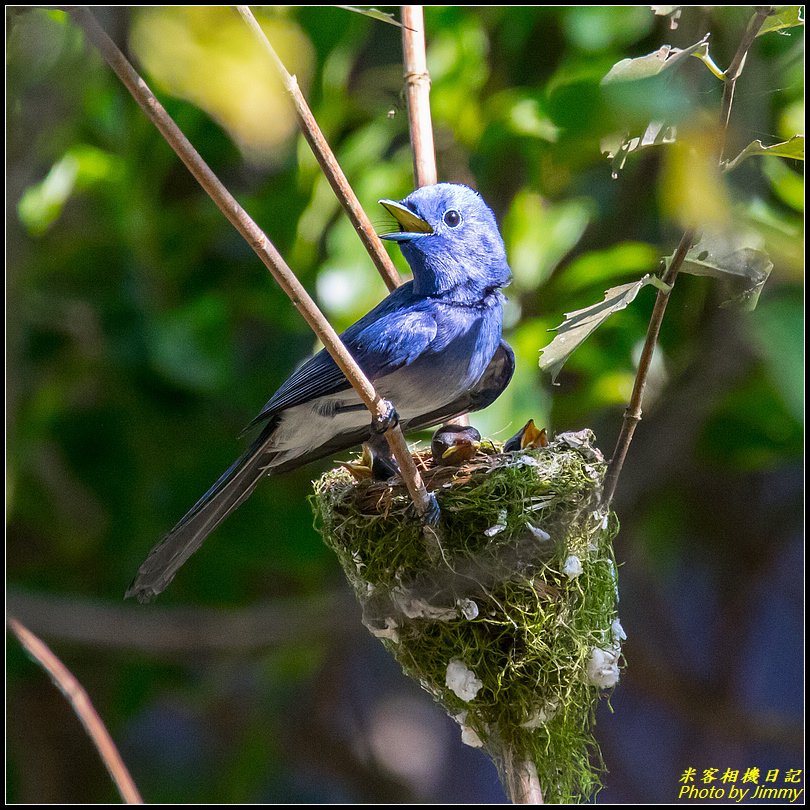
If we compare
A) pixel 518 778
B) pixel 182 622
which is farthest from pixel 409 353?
pixel 182 622

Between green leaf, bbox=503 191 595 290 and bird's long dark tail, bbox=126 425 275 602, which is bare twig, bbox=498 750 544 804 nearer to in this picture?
bird's long dark tail, bbox=126 425 275 602

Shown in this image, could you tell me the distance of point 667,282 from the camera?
167cm

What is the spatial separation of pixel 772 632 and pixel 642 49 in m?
3.41

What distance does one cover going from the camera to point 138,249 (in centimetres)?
347

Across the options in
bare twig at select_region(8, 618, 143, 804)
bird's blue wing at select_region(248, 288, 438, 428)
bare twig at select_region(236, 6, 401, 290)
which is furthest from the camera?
bird's blue wing at select_region(248, 288, 438, 428)

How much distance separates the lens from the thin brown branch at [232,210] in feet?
3.91

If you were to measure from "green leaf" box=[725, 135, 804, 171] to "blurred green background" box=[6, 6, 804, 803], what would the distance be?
0.26 m

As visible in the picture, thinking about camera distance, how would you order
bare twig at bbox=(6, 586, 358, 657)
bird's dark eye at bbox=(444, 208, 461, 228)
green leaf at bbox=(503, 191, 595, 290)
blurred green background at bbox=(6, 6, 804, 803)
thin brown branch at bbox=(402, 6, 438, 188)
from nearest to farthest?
thin brown branch at bbox=(402, 6, 438, 188) < bird's dark eye at bbox=(444, 208, 461, 228) < blurred green background at bbox=(6, 6, 804, 803) < green leaf at bbox=(503, 191, 595, 290) < bare twig at bbox=(6, 586, 358, 657)

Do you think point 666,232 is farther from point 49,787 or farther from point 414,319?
point 49,787

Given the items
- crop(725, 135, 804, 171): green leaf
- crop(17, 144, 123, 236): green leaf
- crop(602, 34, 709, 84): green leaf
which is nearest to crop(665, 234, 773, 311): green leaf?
crop(725, 135, 804, 171): green leaf

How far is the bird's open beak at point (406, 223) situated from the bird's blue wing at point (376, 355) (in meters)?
0.21

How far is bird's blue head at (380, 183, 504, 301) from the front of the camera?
2.61m

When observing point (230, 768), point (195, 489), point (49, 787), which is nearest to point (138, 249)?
point (195, 489)

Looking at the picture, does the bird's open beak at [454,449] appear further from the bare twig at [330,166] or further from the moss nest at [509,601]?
the bare twig at [330,166]
